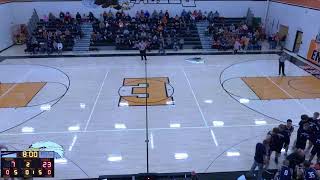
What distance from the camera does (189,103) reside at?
1337 cm

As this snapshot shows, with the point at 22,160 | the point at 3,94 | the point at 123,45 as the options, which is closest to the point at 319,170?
the point at 22,160

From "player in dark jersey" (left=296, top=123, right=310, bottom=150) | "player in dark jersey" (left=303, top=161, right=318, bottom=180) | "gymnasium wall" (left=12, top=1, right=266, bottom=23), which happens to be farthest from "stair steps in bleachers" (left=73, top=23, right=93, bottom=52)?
"player in dark jersey" (left=303, top=161, right=318, bottom=180)

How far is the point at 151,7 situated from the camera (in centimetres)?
2588

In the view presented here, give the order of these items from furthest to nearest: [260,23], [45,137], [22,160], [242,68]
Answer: [260,23], [242,68], [45,137], [22,160]

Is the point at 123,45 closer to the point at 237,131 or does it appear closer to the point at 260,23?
the point at 260,23

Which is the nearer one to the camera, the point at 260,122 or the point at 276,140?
the point at 276,140

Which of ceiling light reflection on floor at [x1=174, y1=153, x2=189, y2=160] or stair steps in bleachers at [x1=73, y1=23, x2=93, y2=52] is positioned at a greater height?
stair steps in bleachers at [x1=73, y1=23, x2=93, y2=52]

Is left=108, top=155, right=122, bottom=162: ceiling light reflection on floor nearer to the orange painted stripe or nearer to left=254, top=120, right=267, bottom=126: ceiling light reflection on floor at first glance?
left=254, top=120, right=267, bottom=126: ceiling light reflection on floor

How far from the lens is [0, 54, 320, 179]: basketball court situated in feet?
30.9

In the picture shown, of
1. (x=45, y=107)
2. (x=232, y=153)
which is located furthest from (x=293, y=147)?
(x=45, y=107)

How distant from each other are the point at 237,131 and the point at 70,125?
580 centimetres

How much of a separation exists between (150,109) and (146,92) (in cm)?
199
